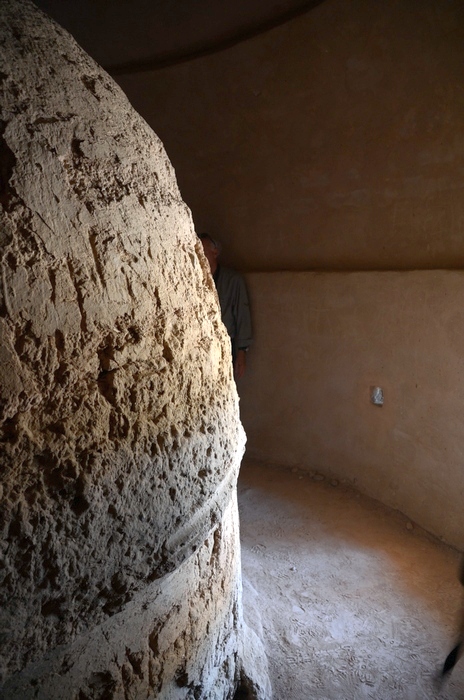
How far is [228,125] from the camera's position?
3.65m

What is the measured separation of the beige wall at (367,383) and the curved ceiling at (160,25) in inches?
62.6

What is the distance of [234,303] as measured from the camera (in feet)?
12.7

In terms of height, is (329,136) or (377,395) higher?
(329,136)

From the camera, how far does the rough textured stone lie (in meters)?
0.95

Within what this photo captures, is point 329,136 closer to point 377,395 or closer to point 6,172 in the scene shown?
point 377,395

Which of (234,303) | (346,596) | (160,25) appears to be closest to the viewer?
(346,596)

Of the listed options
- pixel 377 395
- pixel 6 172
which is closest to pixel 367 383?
pixel 377 395

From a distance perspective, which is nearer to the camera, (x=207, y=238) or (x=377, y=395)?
(x=377, y=395)

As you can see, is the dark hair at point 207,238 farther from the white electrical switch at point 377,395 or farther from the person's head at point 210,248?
the white electrical switch at point 377,395

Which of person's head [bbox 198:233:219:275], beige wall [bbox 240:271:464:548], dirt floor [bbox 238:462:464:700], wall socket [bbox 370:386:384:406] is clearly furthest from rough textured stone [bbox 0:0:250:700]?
person's head [bbox 198:233:219:275]

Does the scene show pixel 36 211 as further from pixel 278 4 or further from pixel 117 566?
pixel 278 4

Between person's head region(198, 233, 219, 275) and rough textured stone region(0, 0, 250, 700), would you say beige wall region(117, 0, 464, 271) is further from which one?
rough textured stone region(0, 0, 250, 700)

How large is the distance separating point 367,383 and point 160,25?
112 inches

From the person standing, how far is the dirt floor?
1.10 m
